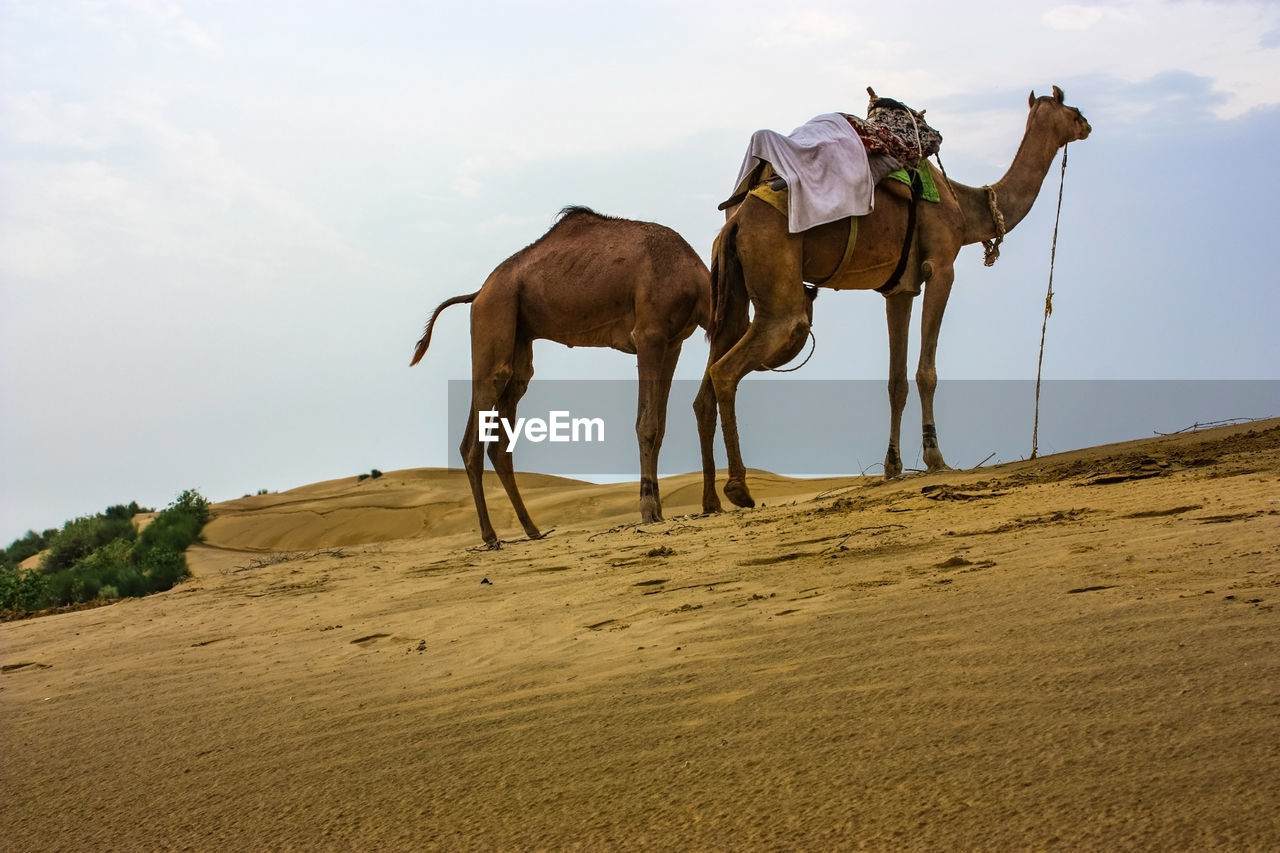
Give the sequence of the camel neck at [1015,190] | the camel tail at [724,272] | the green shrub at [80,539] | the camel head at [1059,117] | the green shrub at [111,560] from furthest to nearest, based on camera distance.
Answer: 1. the green shrub at [80,539]
2. the green shrub at [111,560]
3. the camel head at [1059,117]
4. the camel neck at [1015,190]
5. the camel tail at [724,272]

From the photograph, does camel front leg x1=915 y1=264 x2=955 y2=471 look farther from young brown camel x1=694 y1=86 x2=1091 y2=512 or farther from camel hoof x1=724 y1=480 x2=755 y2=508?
camel hoof x1=724 y1=480 x2=755 y2=508

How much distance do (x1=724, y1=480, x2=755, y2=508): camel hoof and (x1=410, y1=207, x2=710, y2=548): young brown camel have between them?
638 millimetres

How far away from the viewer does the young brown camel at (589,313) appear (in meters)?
9.01

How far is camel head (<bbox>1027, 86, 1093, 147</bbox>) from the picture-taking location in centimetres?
952

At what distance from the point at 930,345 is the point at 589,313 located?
2.74 meters

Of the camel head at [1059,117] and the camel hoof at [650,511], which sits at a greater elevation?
the camel head at [1059,117]

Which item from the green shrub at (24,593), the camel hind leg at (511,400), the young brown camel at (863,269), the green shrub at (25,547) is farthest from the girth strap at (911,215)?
the green shrub at (25,547)

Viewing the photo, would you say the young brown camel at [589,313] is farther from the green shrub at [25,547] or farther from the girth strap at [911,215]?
the green shrub at [25,547]

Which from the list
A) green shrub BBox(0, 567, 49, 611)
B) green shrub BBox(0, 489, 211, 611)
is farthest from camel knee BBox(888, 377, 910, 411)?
green shrub BBox(0, 567, 49, 611)

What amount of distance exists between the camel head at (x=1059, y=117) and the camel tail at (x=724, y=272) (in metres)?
3.27

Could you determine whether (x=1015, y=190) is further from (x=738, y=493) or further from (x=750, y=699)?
(x=750, y=699)

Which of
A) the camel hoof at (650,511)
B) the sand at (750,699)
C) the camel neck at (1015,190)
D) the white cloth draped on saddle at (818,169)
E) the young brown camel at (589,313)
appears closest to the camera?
the sand at (750,699)

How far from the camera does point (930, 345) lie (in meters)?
8.44

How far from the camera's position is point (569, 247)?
9.61m
